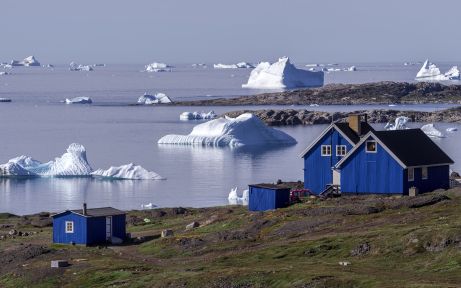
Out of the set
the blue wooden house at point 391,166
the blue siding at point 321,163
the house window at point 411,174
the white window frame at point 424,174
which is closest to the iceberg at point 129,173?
the blue siding at point 321,163

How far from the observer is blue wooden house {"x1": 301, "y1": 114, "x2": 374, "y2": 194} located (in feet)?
154

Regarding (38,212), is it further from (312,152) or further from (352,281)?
(352,281)

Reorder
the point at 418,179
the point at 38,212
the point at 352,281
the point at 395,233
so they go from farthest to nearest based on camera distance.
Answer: the point at 38,212, the point at 418,179, the point at 395,233, the point at 352,281

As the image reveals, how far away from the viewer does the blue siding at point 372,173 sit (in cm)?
Result: 4409

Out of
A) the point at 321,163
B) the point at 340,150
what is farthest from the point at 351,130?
the point at 321,163

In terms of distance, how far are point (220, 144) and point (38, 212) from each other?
3964 centimetres

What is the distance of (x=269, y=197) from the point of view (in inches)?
1737

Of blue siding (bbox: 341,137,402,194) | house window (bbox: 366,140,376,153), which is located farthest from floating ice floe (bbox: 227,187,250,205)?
house window (bbox: 366,140,376,153)

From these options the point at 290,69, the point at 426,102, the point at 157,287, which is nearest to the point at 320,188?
the point at 157,287

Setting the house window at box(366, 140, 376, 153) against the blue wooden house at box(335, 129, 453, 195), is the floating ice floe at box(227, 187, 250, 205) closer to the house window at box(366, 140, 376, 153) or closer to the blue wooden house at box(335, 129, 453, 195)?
the blue wooden house at box(335, 129, 453, 195)

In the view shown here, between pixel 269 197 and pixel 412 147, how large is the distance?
239 inches

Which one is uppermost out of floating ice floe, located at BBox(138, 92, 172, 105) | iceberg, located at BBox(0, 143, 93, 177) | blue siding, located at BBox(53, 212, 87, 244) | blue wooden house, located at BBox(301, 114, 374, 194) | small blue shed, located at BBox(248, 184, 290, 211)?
floating ice floe, located at BBox(138, 92, 172, 105)

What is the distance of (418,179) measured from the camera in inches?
1770

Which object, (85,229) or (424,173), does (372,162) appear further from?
(85,229)
